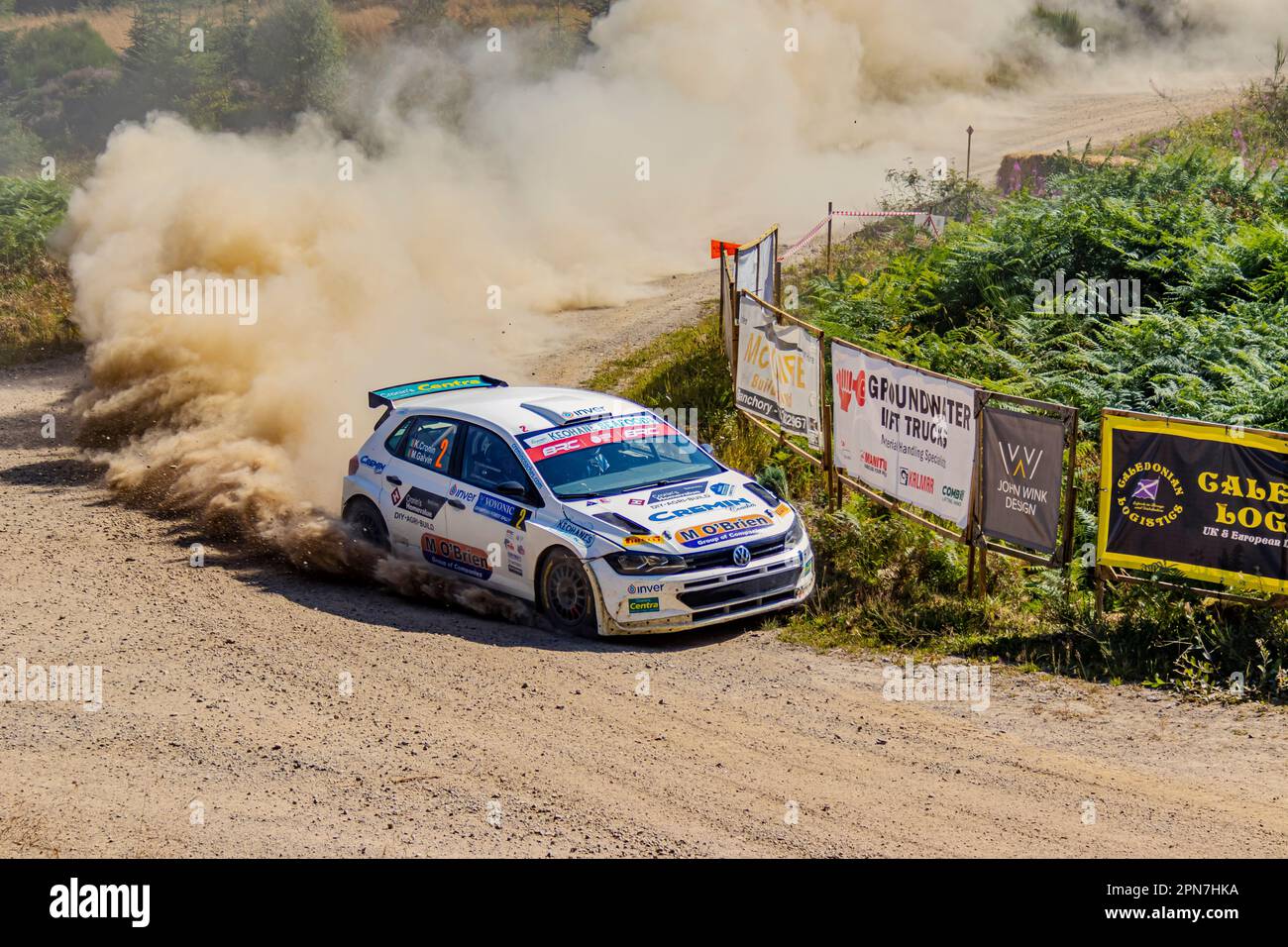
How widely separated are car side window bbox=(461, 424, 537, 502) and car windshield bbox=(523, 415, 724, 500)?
6.8 inches

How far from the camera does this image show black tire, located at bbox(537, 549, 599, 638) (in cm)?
1045

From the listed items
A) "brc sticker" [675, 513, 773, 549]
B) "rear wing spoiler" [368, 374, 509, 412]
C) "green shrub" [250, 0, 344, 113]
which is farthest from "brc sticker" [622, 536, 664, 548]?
"green shrub" [250, 0, 344, 113]

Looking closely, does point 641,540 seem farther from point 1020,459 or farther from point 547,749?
point 1020,459

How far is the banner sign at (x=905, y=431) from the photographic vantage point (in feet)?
35.9

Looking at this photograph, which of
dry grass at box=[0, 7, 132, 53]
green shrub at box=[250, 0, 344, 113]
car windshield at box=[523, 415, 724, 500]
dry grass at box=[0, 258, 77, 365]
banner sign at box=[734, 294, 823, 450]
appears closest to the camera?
car windshield at box=[523, 415, 724, 500]

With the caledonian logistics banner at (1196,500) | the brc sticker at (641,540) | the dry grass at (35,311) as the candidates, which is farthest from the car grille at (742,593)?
the dry grass at (35,311)

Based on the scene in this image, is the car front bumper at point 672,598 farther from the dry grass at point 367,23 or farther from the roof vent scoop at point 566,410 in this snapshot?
the dry grass at point 367,23

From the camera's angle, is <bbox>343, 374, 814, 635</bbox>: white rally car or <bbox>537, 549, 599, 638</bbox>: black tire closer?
<bbox>343, 374, 814, 635</bbox>: white rally car

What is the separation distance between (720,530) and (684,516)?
313 mm

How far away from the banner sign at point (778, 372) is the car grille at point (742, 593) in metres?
2.86

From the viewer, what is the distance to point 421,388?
43.4ft

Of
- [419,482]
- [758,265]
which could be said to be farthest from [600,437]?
[758,265]

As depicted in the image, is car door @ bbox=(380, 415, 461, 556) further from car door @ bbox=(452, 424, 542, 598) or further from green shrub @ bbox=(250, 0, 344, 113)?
green shrub @ bbox=(250, 0, 344, 113)
